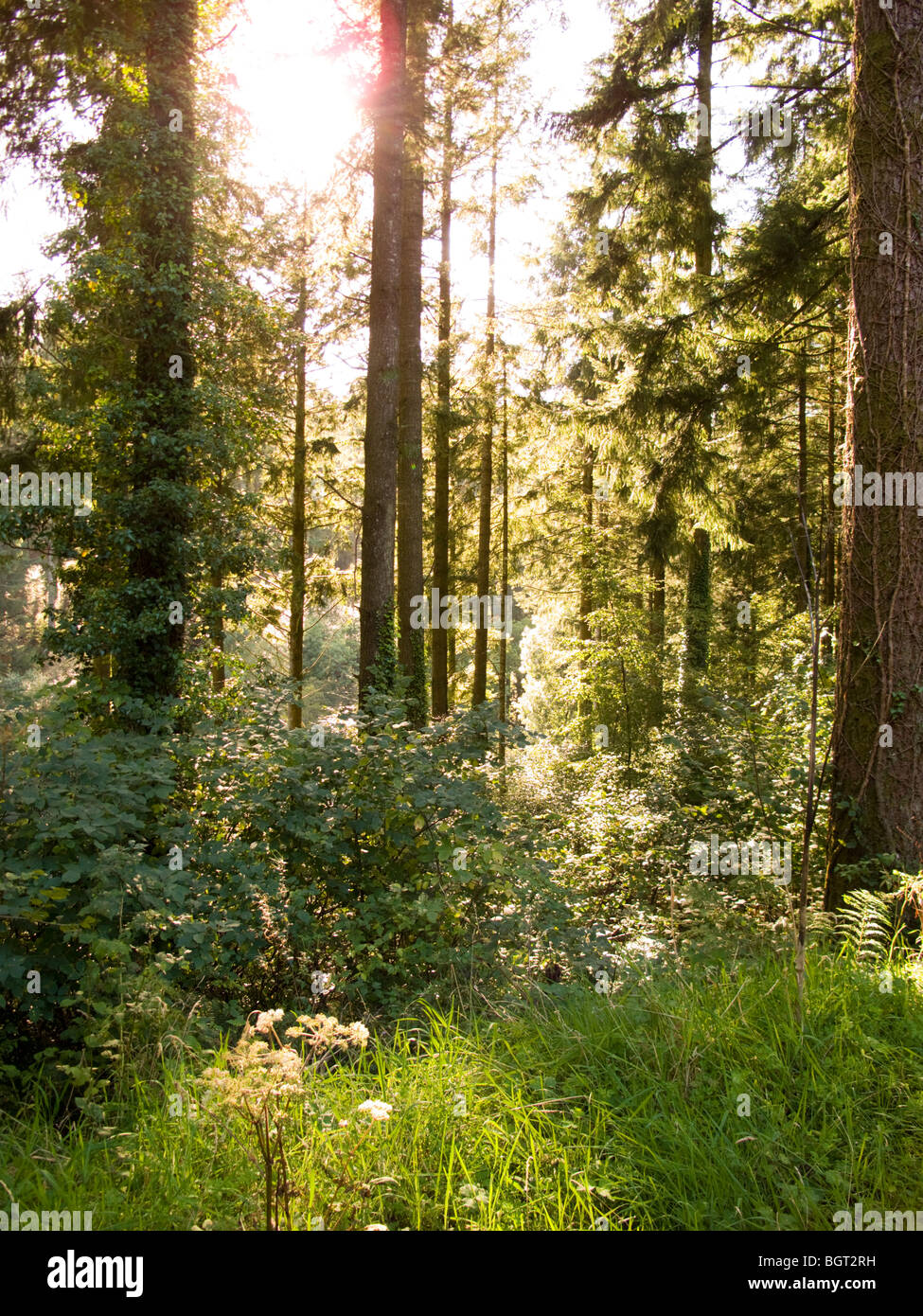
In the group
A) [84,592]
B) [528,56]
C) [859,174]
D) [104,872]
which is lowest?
[104,872]

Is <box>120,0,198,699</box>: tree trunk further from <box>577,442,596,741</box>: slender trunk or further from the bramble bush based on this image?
<box>577,442,596,741</box>: slender trunk

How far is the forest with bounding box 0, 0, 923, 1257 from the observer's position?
2633mm

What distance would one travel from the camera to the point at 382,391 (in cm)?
1143

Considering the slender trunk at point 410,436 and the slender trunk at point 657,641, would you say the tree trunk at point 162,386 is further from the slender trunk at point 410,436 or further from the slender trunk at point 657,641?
the slender trunk at point 657,641

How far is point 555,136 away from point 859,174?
8.60 metres

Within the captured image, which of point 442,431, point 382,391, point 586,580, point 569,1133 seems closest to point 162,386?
point 382,391

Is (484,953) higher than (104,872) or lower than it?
lower

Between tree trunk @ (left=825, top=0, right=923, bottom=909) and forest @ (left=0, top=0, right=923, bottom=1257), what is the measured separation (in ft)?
0.09

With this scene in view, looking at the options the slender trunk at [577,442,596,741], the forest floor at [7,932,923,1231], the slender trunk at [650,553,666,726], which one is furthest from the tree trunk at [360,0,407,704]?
the forest floor at [7,932,923,1231]

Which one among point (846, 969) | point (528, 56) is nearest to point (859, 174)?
point (846, 969)

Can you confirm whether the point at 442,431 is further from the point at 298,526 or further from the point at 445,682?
the point at 445,682

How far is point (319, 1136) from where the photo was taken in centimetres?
253
